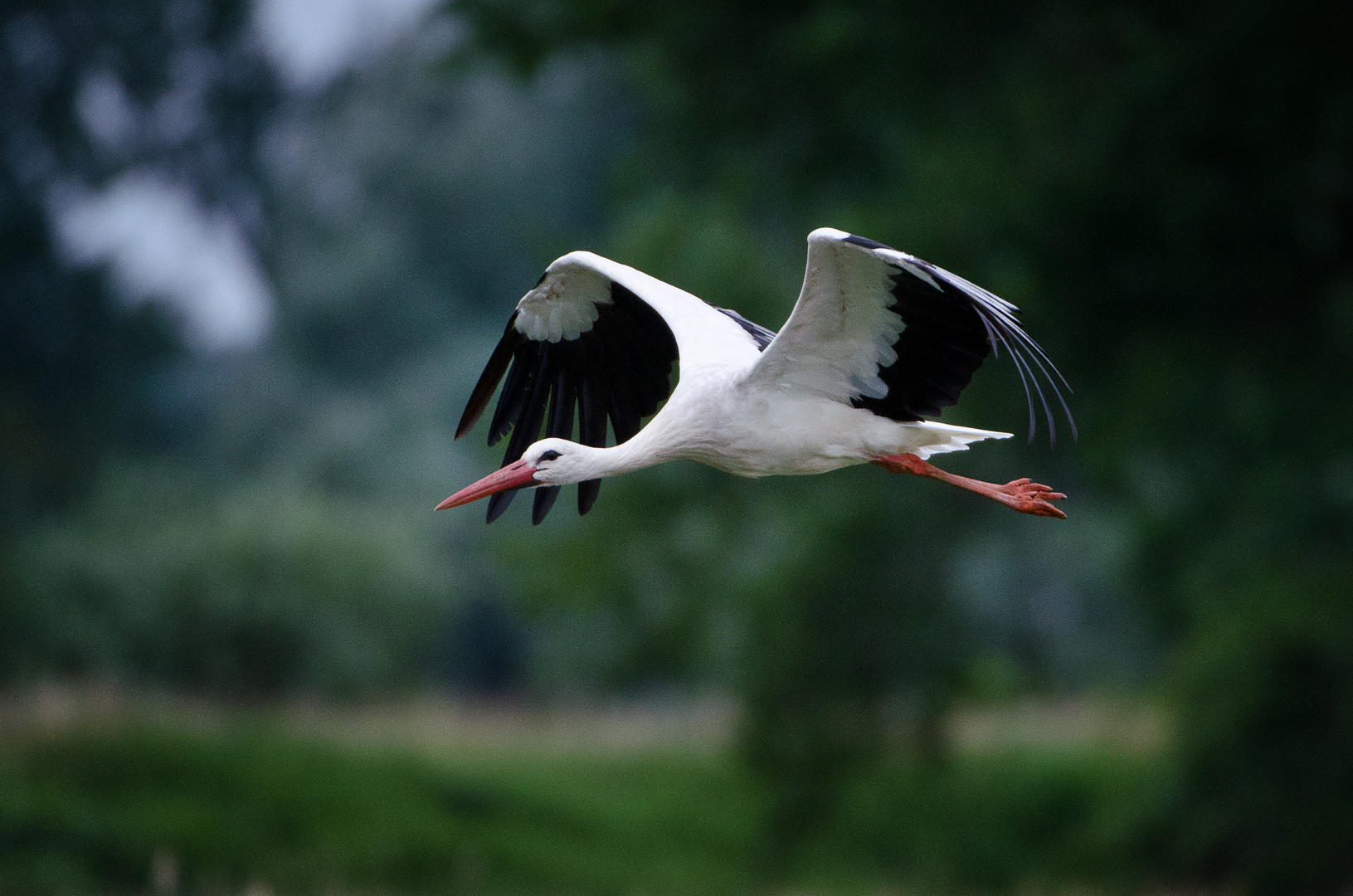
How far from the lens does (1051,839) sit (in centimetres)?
1723

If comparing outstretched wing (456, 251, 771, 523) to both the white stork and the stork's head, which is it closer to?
the white stork

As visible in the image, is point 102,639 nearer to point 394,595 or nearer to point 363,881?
point 394,595

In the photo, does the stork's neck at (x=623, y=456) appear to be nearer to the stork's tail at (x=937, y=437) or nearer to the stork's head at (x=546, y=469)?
the stork's head at (x=546, y=469)

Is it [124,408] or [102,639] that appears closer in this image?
[102,639]

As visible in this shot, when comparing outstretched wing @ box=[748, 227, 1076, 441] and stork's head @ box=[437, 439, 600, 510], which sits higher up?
outstretched wing @ box=[748, 227, 1076, 441]

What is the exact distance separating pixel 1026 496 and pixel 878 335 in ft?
3.04

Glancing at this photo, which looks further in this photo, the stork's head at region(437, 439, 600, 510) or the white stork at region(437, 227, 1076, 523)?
the stork's head at region(437, 439, 600, 510)

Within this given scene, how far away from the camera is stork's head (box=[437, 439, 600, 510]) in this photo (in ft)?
20.4

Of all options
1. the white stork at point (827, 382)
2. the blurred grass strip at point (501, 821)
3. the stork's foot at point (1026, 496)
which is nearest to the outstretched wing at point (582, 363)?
the white stork at point (827, 382)

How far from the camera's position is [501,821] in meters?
16.8

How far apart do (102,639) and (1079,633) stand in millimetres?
17765

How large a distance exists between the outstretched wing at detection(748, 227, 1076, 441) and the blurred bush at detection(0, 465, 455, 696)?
15.9 meters

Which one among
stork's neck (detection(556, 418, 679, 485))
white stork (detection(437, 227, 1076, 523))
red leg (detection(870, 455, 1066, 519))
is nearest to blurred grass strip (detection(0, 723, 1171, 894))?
stork's neck (detection(556, 418, 679, 485))

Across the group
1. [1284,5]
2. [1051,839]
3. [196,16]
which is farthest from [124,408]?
[1284,5]
